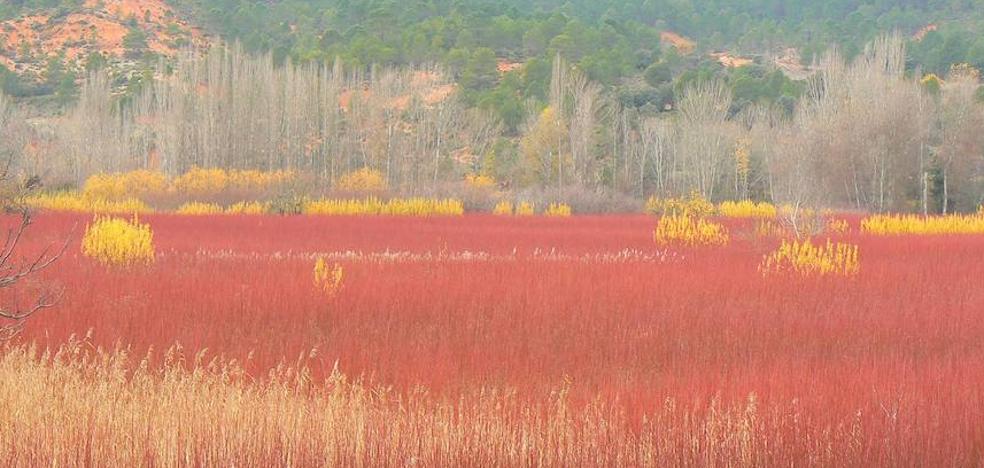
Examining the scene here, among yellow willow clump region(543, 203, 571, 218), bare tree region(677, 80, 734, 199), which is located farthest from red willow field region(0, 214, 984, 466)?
bare tree region(677, 80, 734, 199)

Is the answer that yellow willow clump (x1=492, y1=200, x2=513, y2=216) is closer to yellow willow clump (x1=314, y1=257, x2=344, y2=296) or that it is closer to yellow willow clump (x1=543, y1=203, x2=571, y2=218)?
yellow willow clump (x1=543, y1=203, x2=571, y2=218)

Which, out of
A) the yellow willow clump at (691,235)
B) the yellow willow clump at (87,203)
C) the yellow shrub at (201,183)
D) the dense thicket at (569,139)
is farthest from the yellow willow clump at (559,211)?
the yellow willow clump at (691,235)

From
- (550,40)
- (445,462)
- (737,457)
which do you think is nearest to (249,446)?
(445,462)

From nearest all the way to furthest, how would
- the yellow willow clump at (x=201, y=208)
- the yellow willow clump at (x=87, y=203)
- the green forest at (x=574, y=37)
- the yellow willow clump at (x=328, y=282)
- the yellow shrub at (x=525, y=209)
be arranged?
the yellow willow clump at (x=328, y=282) < the yellow willow clump at (x=87, y=203) < the yellow willow clump at (x=201, y=208) < the yellow shrub at (x=525, y=209) < the green forest at (x=574, y=37)

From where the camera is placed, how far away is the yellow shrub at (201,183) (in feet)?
134

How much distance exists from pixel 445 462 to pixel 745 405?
2.08 m

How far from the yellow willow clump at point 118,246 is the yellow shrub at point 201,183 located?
25.9 m

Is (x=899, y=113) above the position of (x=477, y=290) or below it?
above

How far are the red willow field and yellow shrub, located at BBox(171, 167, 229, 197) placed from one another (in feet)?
85.1

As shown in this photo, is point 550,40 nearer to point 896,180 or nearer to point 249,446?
point 896,180

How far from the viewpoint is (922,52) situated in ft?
278

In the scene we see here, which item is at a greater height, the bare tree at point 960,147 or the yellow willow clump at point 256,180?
the bare tree at point 960,147

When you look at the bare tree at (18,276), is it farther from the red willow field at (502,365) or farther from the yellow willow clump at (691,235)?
the yellow willow clump at (691,235)

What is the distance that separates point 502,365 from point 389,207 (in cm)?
3003
